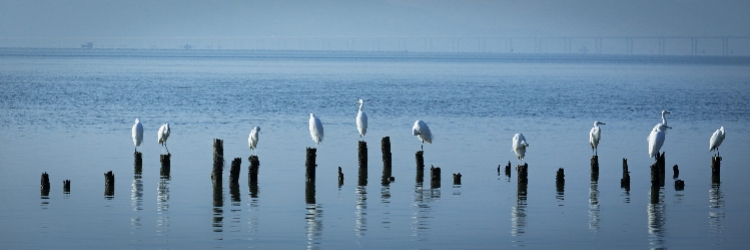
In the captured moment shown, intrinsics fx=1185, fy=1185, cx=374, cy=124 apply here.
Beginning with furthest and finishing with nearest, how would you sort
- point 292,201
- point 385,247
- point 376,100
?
point 376,100 → point 292,201 → point 385,247

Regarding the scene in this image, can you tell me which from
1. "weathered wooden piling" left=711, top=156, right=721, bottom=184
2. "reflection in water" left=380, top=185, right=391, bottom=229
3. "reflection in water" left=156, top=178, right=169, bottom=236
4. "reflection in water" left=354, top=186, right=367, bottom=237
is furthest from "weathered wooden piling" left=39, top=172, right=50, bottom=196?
"weathered wooden piling" left=711, top=156, right=721, bottom=184

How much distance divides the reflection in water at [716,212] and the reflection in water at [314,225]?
181 inches

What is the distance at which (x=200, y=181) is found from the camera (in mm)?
18203

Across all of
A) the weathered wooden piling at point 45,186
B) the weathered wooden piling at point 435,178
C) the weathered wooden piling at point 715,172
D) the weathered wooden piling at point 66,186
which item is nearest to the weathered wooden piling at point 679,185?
the weathered wooden piling at point 715,172

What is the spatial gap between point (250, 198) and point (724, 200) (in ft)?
22.1

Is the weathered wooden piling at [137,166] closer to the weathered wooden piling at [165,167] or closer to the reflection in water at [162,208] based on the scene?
the weathered wooden piling at [165,167]

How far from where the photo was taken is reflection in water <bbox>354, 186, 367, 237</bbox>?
46.6 feet

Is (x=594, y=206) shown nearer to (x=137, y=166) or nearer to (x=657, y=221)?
(x=657, y=221)

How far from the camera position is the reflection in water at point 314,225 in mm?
13438

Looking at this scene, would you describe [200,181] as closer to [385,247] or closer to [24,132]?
[385,247]

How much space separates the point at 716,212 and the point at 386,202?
14.5ft

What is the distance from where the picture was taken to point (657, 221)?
1505 centimetres

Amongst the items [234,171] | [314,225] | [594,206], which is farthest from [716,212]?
[234,171]

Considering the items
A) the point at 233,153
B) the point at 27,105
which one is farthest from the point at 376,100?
the point at 233,153
